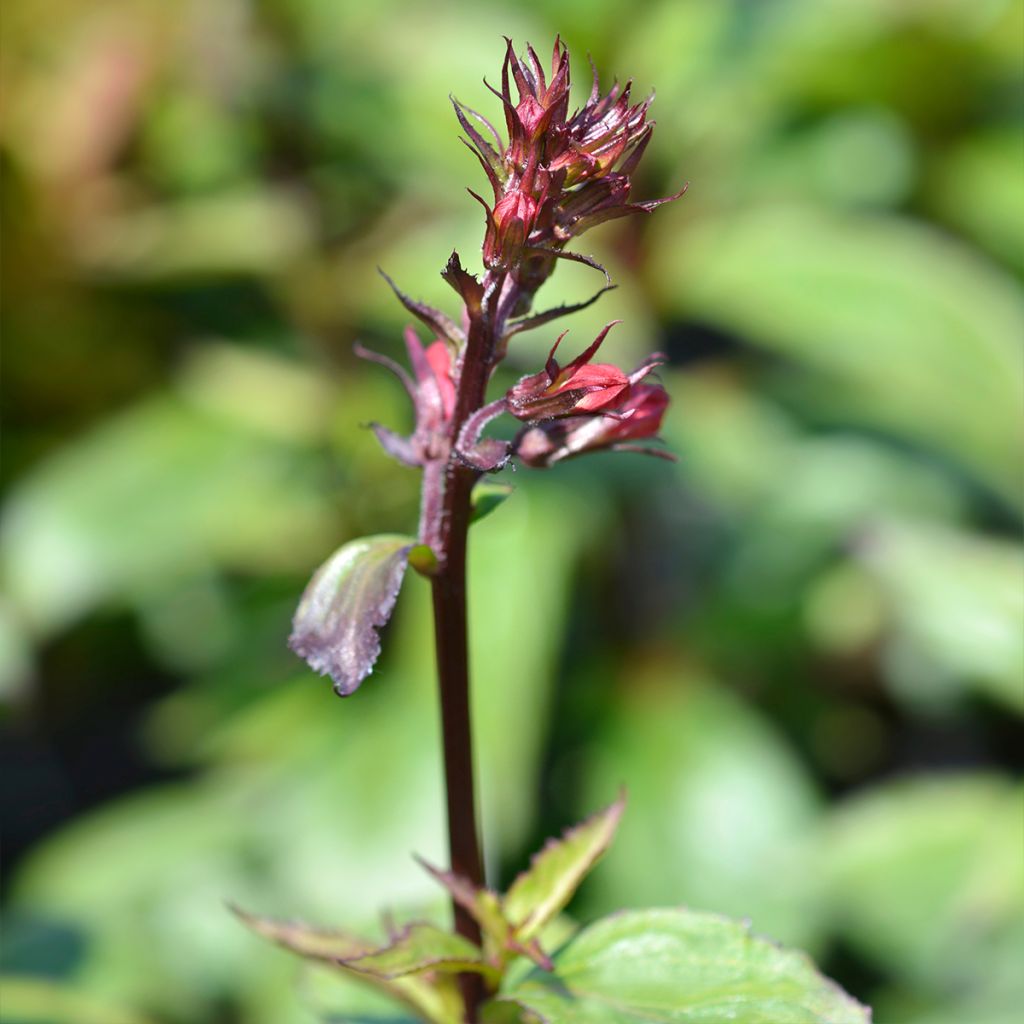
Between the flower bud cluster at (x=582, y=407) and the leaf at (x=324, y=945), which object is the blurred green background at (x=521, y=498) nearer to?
the leaf at (x=324, y=945)

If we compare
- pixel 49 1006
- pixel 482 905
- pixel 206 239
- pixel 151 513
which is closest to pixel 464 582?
pixel 482 905

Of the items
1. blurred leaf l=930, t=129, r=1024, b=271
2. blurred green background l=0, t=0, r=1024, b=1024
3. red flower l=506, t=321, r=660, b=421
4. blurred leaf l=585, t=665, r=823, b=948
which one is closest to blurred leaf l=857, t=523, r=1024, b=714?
blurred green background l=0, t=0, r=1024, b=1024

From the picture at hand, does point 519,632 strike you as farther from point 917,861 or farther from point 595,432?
point 595,432

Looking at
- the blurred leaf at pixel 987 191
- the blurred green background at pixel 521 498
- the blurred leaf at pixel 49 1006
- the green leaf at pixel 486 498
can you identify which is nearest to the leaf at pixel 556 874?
the green leaf at pixel 486 498

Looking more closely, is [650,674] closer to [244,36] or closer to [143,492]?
[143,492]

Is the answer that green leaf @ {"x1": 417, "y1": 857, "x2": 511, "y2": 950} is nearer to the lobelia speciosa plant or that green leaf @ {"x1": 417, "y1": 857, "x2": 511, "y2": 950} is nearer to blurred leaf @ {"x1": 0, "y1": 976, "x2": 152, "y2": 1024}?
the lobelia speciosa plant
